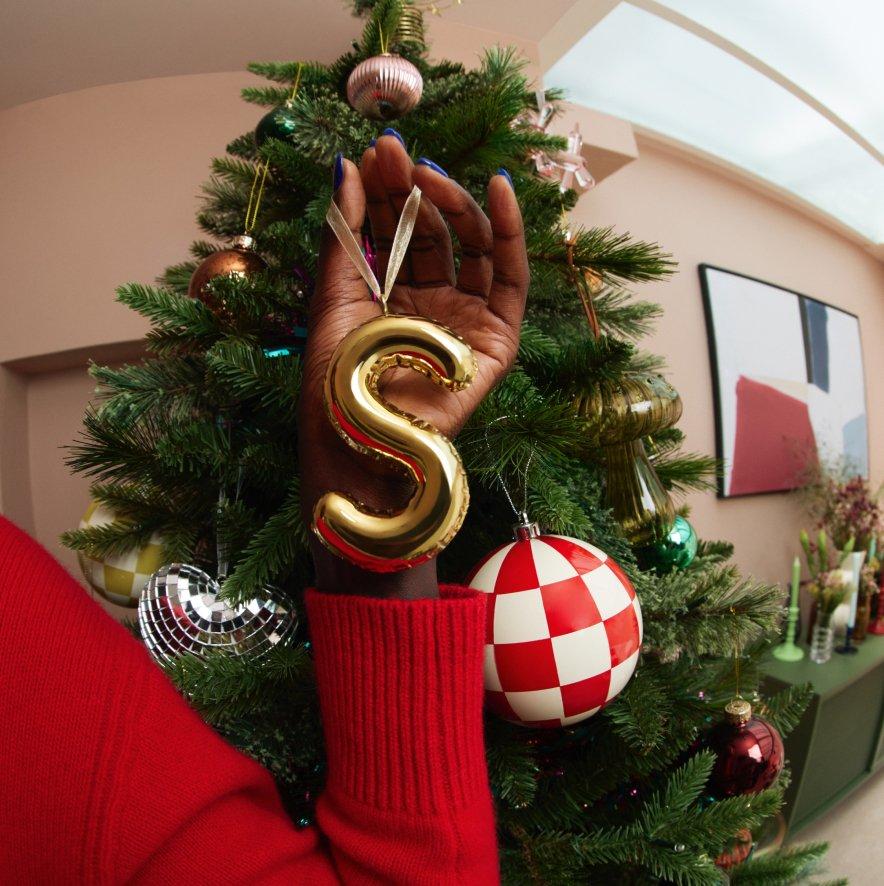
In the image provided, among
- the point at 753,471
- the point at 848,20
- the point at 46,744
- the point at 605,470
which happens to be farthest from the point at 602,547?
the point at 848,20

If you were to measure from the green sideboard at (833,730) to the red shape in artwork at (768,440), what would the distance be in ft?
2.09

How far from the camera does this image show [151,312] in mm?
534

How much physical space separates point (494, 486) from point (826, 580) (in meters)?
2.06

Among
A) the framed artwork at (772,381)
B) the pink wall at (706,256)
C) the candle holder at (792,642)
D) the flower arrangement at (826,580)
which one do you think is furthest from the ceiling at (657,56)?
the candle holder at (792,642)

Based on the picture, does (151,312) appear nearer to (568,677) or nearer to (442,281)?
(442,281)

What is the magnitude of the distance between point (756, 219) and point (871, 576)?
5.05 feet

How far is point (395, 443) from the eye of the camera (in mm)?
291

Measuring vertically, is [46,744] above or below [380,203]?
below

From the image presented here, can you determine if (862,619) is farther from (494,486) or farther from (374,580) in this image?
(374,580)

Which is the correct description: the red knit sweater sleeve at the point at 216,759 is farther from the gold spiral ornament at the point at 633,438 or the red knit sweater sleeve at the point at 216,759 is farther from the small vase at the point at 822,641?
the small vase at the point at 822,641

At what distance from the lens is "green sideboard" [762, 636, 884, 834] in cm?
154

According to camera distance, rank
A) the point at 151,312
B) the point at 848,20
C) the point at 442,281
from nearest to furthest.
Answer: the point at 442,281 < the point at 151,312 < the point at 848,20

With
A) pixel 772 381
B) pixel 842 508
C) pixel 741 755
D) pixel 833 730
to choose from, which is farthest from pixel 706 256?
pixel 741 755

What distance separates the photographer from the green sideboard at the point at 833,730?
5.06 ft
